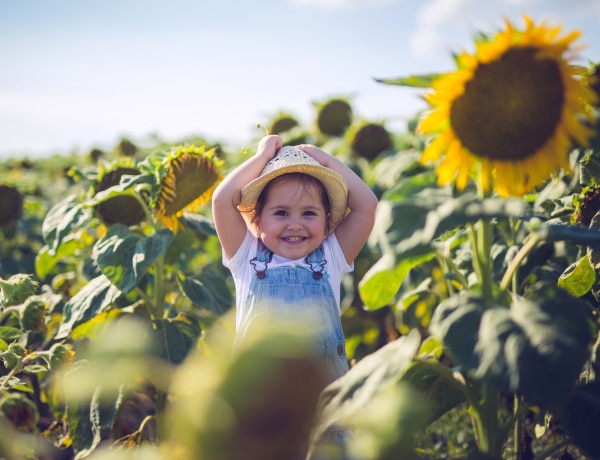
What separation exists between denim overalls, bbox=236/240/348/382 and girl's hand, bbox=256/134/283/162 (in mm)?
411

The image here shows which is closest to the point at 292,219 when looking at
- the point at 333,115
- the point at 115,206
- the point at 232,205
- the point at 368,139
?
the point at 232,205

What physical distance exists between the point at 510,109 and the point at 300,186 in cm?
105

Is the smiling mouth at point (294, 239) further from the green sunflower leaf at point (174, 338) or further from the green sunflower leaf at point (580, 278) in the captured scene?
the green sunflower leaf at point (580, 278)

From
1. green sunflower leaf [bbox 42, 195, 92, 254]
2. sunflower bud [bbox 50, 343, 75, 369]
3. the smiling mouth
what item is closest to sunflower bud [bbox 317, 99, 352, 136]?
green sunflower leaf [bbox 42, 195, 92, 254]

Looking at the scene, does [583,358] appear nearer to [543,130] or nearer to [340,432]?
[543,130]

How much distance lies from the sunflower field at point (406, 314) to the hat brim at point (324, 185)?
470mm

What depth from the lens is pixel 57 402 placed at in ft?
9.27

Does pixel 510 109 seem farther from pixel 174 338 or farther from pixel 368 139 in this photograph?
pixel 368 139

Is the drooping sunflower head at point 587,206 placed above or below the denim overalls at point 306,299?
above

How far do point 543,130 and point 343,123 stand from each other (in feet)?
13.4

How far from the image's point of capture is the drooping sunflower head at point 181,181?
261 cm

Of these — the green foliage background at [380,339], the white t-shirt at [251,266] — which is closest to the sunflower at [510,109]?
the green foliage background at [380,339]

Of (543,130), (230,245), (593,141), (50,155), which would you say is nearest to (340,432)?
(230,245)

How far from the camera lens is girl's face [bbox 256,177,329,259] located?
220 cm
